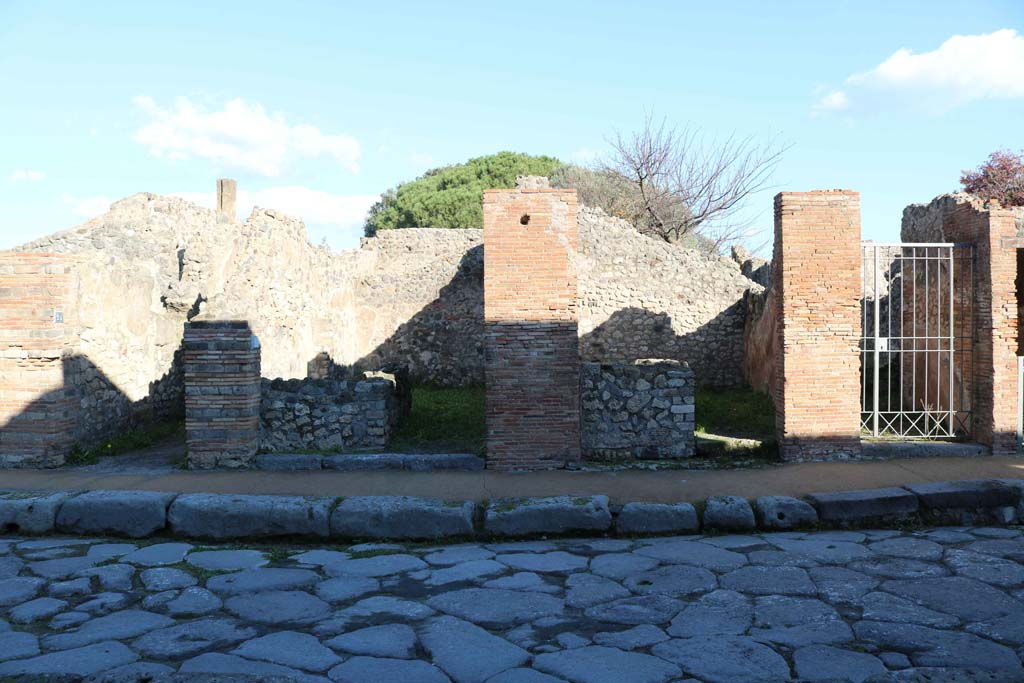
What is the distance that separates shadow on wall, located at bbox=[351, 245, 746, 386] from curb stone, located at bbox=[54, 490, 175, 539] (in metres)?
9.09

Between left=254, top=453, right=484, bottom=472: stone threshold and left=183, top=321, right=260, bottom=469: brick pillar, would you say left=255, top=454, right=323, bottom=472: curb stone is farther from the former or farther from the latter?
left=183, top=321, right=260, bottom=469: brick pillar

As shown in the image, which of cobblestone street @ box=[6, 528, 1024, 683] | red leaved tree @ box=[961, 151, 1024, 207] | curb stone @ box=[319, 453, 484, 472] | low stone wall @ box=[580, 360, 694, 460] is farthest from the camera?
red leaved tree @ box=[961, 151, 1024, 207]

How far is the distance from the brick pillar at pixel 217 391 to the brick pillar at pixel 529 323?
7.59ft

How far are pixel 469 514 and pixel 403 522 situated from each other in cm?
49

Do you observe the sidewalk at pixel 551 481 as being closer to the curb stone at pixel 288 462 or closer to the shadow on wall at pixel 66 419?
the curb stone at pixel 288 462

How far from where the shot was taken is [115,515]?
6.15 m

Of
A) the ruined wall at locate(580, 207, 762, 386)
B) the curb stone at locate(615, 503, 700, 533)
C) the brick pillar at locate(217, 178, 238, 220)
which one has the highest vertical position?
the brick pillar at locate(217, 178, 238, 220)

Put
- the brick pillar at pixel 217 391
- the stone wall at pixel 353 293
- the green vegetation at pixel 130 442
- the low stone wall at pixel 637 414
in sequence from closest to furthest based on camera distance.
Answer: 1. the brick pillar at pixel 217 391
2. the low stone wall at pixel 637 414
3. the green vegetation at pixel 130 442
4. the stone wall at pixel 353 293

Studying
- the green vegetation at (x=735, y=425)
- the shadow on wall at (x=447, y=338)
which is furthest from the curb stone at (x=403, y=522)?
the shadow on wall at (x=447, y=338)

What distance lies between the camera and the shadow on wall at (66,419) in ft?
26.0

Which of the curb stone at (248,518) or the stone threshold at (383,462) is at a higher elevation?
the stone threshold at (383,462)

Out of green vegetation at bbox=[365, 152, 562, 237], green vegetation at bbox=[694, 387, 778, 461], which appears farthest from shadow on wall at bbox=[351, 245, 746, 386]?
green vegetation at bbox=[365, 152, 562, 237]

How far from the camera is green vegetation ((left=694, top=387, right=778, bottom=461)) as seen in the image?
799 cm

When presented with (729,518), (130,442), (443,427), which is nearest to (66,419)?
(130,442)
